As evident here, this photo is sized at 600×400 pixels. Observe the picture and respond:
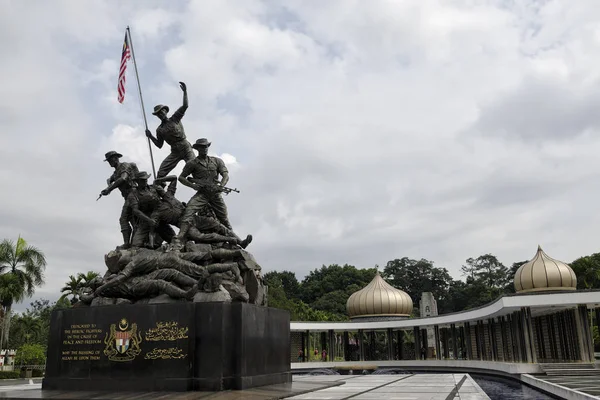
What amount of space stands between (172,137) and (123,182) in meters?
1.55

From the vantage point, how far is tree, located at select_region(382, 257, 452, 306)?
247 feet

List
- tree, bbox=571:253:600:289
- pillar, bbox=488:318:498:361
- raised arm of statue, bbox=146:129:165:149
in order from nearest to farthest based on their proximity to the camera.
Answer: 1. raised arm of statue, bbox=146:129:165:149
2. pillar, bbox=488:318:498:361
3. tree, bbox=571:253:600:289

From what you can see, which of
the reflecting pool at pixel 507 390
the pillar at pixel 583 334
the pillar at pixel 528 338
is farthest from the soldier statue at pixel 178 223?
the pillar at pixel 583 334

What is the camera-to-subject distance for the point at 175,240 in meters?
11.4

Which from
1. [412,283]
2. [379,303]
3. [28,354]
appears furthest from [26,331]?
[412,283]

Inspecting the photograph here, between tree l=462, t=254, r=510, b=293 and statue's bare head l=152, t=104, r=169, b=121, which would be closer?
statue's bare head l=152, t=104, r=169, b=121

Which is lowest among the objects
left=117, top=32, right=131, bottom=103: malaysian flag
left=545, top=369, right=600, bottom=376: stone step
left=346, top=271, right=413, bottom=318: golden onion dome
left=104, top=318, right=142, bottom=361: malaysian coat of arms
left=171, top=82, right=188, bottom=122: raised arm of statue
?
left=545, top=369, right=600, bottom=376: stone step

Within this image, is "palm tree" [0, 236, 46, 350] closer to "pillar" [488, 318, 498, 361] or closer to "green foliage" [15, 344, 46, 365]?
"green foliage" [15, 344, 46, 365]

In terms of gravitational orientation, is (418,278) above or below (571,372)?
above

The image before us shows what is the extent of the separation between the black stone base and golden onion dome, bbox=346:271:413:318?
27.4m

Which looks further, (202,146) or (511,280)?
(511,280)

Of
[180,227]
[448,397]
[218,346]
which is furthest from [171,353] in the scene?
[448,397]

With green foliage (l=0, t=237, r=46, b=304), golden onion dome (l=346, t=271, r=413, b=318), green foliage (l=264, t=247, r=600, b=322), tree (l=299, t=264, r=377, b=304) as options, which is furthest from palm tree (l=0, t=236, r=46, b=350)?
tree (l=299, t=264, r=377, b=304)

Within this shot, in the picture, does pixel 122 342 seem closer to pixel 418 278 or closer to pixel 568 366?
pixel 568 366
